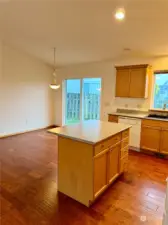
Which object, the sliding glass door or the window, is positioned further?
the sliding glass door

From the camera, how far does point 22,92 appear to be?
561 centimetres

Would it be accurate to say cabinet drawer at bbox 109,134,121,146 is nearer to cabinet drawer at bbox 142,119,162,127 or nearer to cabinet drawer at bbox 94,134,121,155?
cabinet drawer at bbox 94,134,121,155

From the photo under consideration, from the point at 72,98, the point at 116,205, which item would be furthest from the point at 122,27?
the point at 72,98

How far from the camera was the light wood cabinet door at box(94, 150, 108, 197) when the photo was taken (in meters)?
2.12

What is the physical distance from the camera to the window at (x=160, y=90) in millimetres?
4305

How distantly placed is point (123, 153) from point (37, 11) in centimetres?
292

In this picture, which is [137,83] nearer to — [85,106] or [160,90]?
[160,90]

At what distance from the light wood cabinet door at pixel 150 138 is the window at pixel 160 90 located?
848 mm

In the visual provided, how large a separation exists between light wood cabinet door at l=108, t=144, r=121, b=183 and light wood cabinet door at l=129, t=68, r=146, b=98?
2.14 metres

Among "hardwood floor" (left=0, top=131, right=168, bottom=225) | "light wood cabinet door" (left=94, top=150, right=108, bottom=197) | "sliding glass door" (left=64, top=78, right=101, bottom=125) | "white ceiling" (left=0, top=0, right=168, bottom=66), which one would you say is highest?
"white ceiling" (left=0, top=0, right=168, bottom=66)

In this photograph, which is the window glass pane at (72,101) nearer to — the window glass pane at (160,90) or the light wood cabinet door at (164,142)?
the window glass pane at (160,90)

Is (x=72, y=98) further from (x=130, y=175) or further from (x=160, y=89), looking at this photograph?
(x=130, y=175)

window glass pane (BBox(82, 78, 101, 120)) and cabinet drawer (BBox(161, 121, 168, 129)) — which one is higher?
window glass pane (BBox(82, 78, 101, 120))

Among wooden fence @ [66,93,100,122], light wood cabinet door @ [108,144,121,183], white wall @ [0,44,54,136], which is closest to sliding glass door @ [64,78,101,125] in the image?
wooden fence @ [66,93,100,122]
